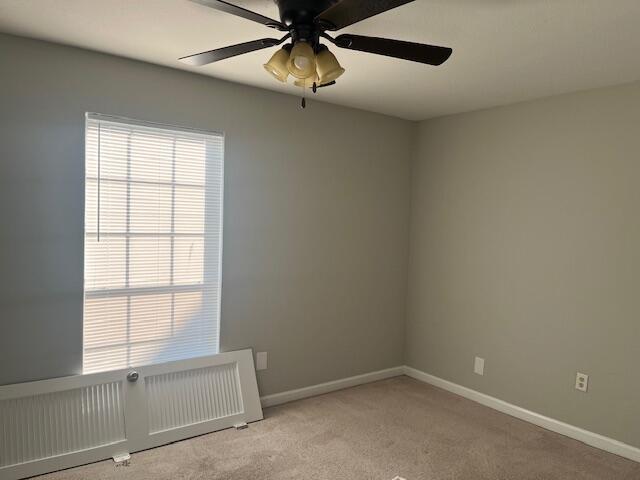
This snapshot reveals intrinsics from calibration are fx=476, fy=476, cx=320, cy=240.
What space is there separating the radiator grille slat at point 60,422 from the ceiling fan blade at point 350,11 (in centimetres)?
231

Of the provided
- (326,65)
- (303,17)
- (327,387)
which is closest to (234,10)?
(303,17)

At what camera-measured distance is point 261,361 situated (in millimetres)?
3410

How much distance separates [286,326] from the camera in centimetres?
354

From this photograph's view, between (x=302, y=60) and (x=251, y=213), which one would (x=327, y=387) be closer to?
(x=251, y=213)

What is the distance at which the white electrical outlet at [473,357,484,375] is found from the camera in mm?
3691

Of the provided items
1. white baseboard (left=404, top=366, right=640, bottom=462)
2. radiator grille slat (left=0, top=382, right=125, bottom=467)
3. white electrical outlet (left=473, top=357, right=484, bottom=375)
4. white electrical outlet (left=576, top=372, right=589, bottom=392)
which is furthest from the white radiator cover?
white electrical outlet (left=576, top=372, right=589, bottom=392)

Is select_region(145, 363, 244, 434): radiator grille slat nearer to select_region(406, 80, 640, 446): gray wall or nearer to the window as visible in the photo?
the window

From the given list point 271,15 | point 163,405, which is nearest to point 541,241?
point 271,15

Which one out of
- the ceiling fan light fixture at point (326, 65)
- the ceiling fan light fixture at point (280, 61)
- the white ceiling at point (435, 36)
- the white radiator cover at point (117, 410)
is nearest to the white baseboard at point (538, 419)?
the white radiator cover at point (117, 410)

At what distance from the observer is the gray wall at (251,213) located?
2547 mm

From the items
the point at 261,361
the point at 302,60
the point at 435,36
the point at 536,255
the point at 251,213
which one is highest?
the point at 435,36

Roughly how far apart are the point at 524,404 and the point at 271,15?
3.05 meters

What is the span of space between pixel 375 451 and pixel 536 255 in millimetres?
1738

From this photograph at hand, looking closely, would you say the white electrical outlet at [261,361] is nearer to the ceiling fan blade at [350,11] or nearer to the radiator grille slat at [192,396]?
the radiator grille slat at [192,396]
